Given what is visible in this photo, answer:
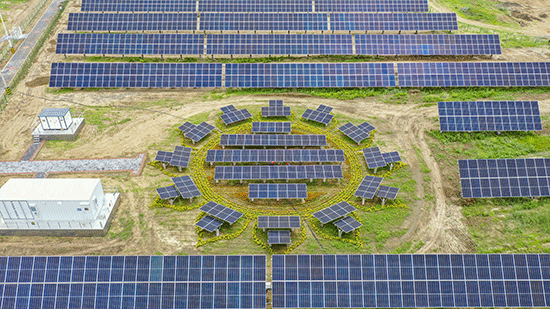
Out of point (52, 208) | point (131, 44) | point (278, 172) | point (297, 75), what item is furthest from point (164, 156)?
point (131, 44)

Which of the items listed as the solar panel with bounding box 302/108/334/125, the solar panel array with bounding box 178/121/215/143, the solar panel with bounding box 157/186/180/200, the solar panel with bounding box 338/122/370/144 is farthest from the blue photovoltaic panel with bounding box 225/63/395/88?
the solar panel with bounding box 157/186/180/200

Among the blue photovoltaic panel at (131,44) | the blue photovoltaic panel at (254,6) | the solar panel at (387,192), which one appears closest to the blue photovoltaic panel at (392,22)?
the blue photovoltaic panel at (254,6)

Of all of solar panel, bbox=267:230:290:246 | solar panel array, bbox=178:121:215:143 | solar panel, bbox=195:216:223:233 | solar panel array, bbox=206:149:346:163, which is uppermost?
solar panel array, bbox=206:149:346:163

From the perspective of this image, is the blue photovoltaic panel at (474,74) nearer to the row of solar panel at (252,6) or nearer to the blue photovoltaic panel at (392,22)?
the blue photovoltaic panel at (392,22)

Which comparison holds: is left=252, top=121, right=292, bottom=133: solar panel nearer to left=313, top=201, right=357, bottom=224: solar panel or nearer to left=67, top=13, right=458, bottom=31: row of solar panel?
left=313, top=201, right=357, bottom=224: solar panel

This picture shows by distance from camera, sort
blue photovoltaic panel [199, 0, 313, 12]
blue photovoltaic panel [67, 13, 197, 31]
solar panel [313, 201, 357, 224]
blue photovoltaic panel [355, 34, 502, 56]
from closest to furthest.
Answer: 1. solar panel [313, 201, 357, 224]
2. blue photovoltaic panel [355, 34, 502, 56]
3. blue photovoltaic panel [67, 13, 197, 31]
4. blue photovoltaic panel [199, 0, 313, 12]

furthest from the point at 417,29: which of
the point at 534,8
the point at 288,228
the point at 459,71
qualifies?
the point at 288,228
